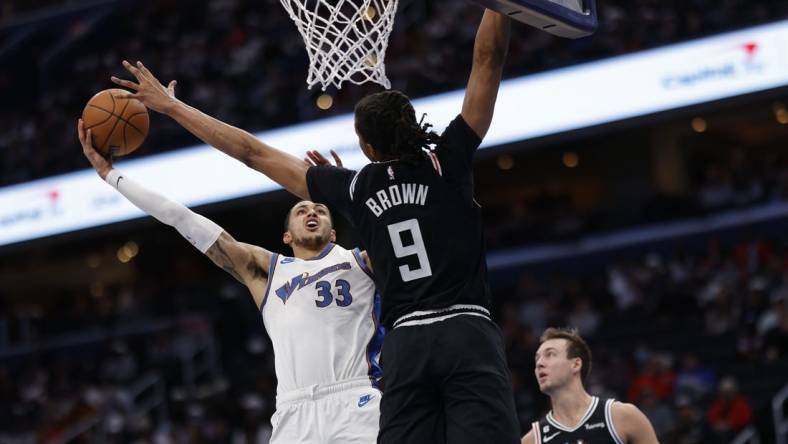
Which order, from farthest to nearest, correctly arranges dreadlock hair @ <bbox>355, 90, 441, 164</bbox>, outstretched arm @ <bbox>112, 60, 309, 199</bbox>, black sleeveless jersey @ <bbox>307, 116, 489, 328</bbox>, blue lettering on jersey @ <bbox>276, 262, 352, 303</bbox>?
1. blue lettering on jersey @ <bbox>276, 262, 352, 303</bbox>
2. outstretched arm @ <bbox>112, 60, 309, 199</bbox>
3. dreadlock hair @ <bbox>355, 90, 441, 164</bbox>
4. black sleeveless jersey @ <bbox>307, 116, 489, 328</bbox>

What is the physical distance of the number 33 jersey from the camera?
228 inches

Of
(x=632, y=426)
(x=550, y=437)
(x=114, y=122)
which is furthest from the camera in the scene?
(x=550, y=437)

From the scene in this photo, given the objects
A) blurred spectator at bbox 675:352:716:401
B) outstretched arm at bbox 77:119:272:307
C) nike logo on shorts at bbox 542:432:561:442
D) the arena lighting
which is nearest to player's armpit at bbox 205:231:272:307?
outstretched arm at bbox 77:119:272:307

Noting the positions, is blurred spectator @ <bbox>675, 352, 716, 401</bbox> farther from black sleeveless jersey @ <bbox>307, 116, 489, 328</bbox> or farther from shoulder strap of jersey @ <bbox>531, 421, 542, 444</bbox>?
black sleeveless jersey @ <bbox>307, 116, 489, 328</bbox>

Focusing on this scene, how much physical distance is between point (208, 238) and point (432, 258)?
85.1 inches

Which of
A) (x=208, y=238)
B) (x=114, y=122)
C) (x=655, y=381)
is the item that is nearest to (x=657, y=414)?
(x=655, y=381)

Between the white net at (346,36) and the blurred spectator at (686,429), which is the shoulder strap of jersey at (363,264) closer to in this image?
the white net at (346,36)

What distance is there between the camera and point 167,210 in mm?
5805

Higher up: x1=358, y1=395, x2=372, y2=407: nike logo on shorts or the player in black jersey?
x1=358, y1=395, x2=372, y2=407: nike logo on shorts

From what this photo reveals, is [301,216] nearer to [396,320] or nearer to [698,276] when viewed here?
[396,320]

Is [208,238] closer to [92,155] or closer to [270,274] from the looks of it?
[270,274]

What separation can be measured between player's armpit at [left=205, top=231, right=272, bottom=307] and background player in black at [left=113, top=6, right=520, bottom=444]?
1.77 metres

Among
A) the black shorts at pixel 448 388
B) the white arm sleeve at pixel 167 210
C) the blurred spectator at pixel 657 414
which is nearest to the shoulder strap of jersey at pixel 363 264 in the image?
the white arm sleeve at pixel 167 210

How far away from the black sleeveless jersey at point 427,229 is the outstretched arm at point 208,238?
1.70 m
